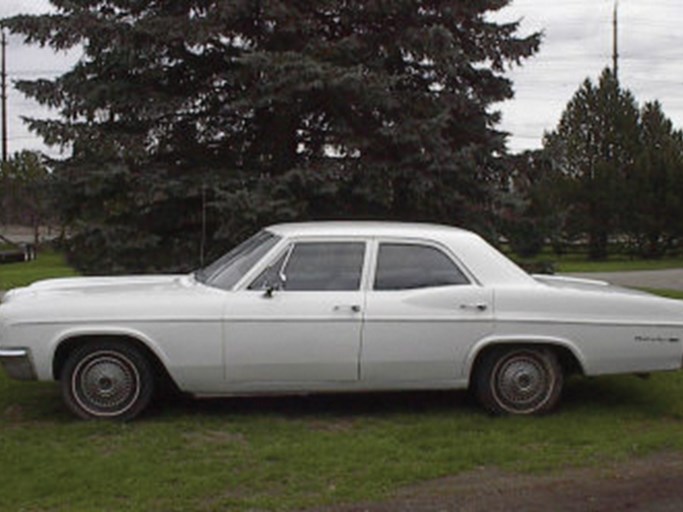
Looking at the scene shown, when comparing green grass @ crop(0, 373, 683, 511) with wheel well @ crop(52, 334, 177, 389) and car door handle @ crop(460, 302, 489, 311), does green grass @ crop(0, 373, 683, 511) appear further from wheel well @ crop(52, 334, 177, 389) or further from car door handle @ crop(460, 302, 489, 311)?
car door handle @ crop(460, 302, 489, 311)

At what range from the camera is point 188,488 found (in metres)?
5.29

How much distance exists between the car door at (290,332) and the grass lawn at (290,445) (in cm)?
37

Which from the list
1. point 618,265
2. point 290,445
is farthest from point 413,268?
point 618,265

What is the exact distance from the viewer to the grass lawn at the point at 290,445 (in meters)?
5.25

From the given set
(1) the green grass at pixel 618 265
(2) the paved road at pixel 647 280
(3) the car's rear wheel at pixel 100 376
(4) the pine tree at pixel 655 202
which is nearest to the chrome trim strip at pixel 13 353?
(3) the car's rear wheel at pixel 100 376

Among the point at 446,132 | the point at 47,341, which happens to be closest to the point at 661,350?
the point at 47,341

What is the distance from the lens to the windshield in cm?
697

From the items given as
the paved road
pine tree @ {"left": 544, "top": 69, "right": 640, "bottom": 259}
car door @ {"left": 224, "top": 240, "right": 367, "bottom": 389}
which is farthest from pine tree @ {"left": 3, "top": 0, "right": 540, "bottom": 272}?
pine tree @ {"left": 544, "top": 69, "right": 640, "bottom": 259}

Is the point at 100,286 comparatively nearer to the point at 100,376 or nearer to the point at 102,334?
Answer: the point at 102,334

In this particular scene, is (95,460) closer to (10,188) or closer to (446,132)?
(446,132)

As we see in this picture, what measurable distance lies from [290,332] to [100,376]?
1.35 meters

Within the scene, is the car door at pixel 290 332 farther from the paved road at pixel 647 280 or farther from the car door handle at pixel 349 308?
the paved road at pixel 647 280

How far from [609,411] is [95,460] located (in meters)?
3.80

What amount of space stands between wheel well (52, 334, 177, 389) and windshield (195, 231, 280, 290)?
683 millimetres
